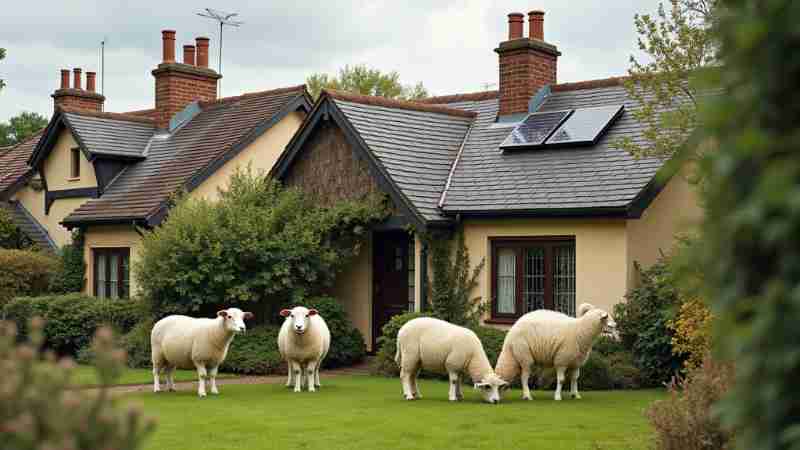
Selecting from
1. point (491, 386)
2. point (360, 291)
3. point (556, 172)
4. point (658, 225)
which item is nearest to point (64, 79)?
point (360, 291)

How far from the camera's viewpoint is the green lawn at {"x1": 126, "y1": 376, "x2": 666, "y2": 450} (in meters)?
12.5

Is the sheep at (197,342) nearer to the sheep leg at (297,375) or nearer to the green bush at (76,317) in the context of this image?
the sheep leg at (297,375)

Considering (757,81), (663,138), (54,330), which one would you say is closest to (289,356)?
(663,138)

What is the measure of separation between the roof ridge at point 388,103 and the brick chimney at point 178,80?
8.57 m

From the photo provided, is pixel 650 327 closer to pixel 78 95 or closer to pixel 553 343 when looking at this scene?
pixel 553 343

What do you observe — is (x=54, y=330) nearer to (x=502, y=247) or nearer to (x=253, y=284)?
(x=253, y=284)

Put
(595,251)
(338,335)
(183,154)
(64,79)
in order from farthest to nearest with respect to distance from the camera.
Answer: (64,79) < (183,154) < (338,335) < (595,251)

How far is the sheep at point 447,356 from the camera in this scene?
650 inches

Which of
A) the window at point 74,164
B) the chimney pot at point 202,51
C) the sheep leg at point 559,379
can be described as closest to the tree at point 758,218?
the sheep leg at point 559,379

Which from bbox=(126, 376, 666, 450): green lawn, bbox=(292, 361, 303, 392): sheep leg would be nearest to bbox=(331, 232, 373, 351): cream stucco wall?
bbox=(126, 376, 666, 450): green lawn

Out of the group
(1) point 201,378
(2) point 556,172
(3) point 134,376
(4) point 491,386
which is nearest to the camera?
(4) point 491,386

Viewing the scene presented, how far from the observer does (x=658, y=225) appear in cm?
2109

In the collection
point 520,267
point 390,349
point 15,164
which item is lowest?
point 390,349

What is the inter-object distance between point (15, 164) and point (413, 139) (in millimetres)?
16543
